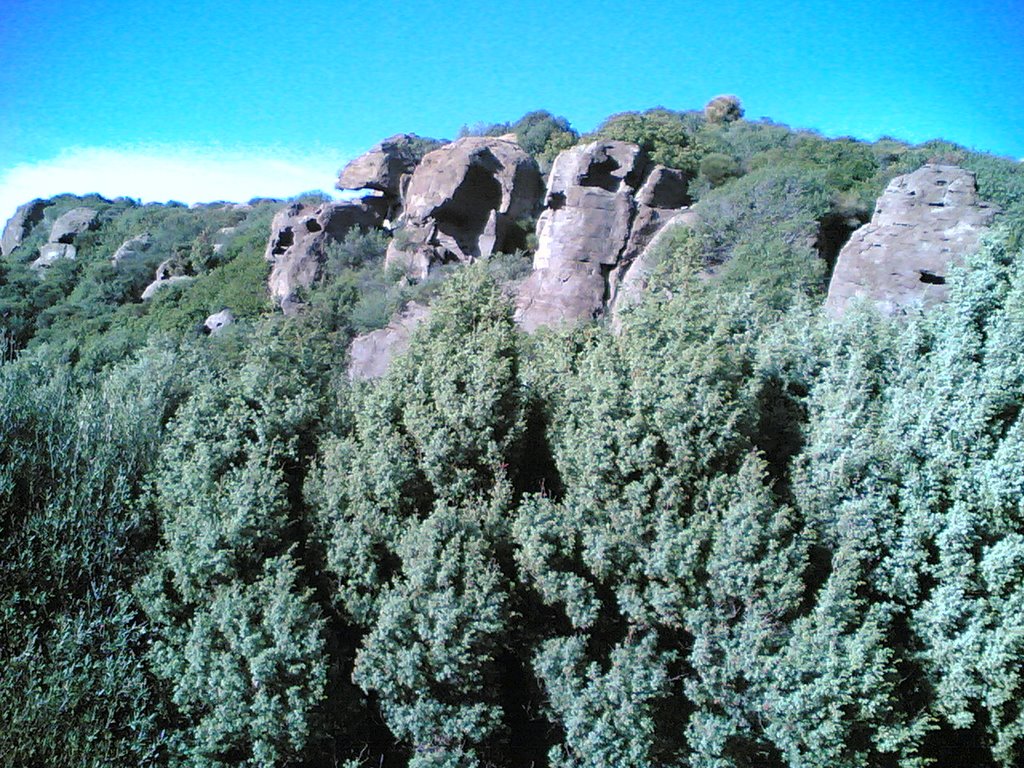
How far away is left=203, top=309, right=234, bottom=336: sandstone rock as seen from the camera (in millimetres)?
35094

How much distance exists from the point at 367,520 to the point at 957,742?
25.3 ft

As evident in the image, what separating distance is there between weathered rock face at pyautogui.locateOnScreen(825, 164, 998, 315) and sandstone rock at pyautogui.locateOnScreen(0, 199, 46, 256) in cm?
6310

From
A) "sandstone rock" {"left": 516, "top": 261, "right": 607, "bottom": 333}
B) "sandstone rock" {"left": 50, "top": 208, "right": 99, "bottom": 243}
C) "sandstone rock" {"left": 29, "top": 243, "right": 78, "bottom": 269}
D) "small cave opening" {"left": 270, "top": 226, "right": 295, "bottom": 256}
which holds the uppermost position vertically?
"sandstone rock" {"left": 50, "top": 208, "right": 99, "bottom": 243}

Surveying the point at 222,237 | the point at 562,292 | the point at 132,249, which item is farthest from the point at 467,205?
the point at 132,249

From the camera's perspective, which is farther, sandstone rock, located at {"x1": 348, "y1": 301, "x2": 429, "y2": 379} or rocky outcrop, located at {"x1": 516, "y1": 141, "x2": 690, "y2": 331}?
rocky outcrop, located at {"x1": 516, "y1": 141, "x2": 690, "y2": 331}

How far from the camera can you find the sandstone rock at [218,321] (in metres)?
35.1

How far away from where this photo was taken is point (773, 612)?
789cm

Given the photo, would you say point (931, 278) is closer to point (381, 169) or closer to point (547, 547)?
point (547, 547)

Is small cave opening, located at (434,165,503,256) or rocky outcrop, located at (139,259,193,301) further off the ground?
small cave opening, located at (434,165,503,256)

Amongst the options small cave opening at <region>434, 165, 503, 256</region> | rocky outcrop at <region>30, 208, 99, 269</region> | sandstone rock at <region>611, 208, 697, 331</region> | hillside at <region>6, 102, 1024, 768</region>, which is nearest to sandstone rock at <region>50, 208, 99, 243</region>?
rocky outcrop at <region>30, 208, 99, 269</region>

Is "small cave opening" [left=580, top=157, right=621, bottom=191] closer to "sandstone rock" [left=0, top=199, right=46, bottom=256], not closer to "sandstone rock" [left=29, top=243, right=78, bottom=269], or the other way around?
"sandstone rock" [left=29, top=243, right=78, bottom=269]

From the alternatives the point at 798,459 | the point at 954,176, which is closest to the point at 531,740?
the point at 798,459

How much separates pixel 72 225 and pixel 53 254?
3.75 m

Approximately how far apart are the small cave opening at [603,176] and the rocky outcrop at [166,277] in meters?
25.2
